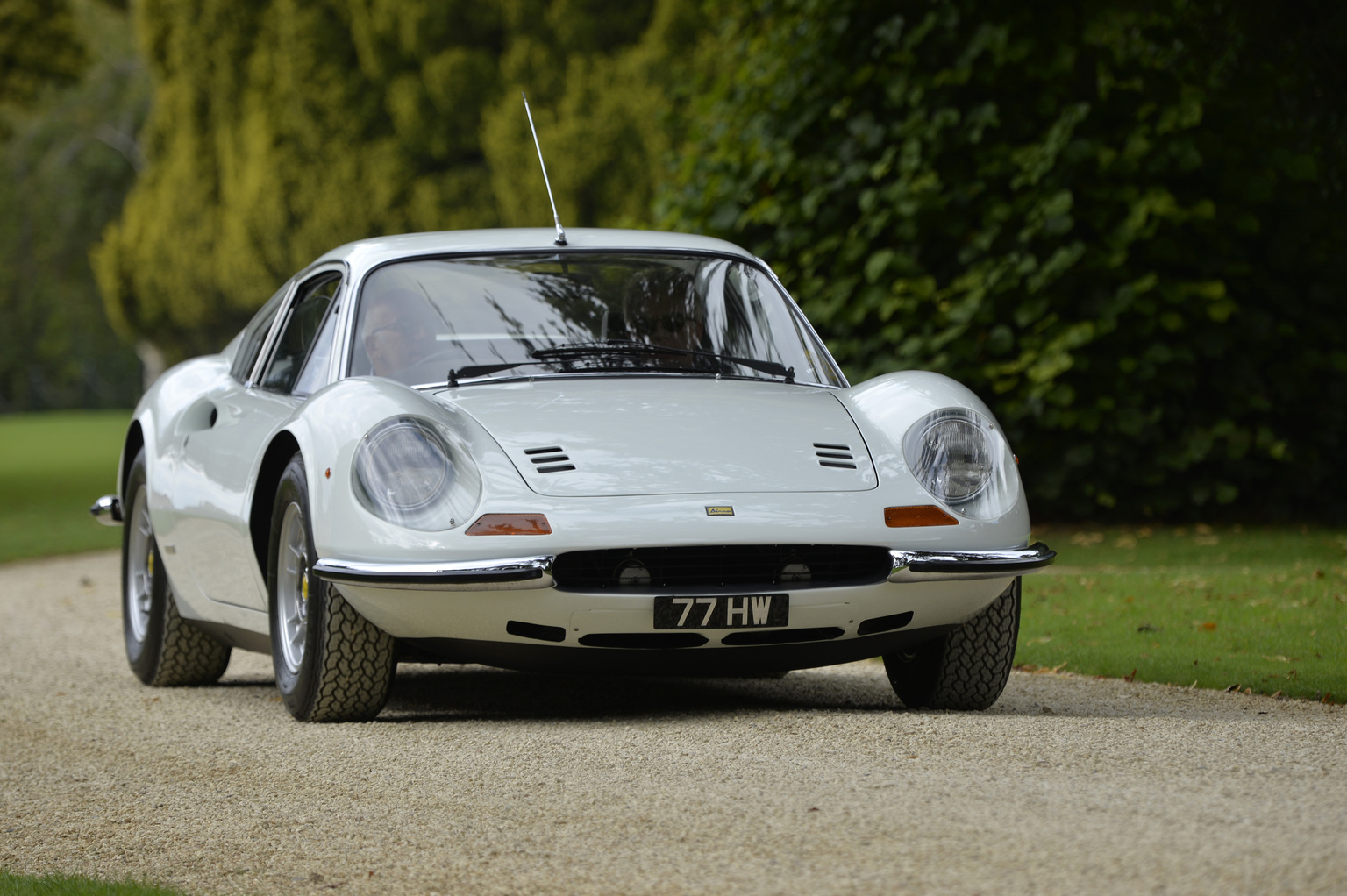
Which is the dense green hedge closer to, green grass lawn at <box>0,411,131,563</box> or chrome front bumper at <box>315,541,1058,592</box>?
chrome front bumper at <box>315,541,1058,592</box>

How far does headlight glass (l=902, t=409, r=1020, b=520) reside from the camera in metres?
4.89

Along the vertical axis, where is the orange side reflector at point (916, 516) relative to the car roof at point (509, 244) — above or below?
below

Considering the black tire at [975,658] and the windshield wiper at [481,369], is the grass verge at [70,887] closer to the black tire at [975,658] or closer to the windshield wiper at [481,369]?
the windshield wiper at [481,369]

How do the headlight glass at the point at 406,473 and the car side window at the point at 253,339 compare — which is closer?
the headlight glass at the point at 406,473

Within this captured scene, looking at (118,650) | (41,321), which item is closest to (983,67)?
(118,650)

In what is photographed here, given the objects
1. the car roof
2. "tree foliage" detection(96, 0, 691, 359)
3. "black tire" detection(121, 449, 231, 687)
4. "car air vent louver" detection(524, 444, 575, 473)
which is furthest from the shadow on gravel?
"tree foliage" detection(96, 0, 691, 359)

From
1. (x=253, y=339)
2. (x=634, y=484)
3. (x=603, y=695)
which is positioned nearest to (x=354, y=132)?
(x=253, y=339)

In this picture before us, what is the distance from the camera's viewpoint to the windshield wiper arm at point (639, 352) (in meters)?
5.41

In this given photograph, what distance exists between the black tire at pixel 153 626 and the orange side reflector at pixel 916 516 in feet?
9.53

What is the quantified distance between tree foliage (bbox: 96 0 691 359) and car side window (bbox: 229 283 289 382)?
1822 centimetres

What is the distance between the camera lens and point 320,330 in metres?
5.82

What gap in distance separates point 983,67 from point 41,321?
55272 mm

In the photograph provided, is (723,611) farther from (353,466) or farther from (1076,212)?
(1076,212)

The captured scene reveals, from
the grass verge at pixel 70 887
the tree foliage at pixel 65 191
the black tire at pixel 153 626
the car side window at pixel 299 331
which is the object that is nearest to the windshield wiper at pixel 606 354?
the car side window at pixel 299 331
